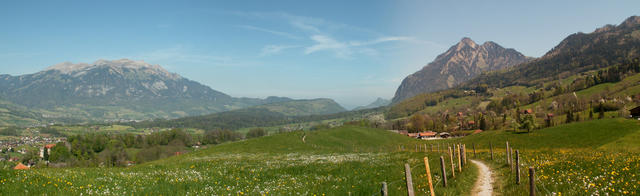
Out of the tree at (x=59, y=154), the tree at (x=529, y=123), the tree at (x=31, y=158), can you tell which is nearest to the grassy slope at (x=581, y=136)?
the tree at (x=529, y=123)

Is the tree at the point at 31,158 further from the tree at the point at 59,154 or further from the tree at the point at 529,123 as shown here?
the tree at the point at 529,123

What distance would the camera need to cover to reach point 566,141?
74.3m

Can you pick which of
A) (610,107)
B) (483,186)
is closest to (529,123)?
(610,107)

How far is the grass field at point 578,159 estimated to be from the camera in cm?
1263

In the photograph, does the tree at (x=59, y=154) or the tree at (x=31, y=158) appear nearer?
the tree at (x=59, y=154)

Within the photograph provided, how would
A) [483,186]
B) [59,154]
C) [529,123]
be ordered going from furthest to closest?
1. [59,154]
2. [529,123]
3. [483,186]

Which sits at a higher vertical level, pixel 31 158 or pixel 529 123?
pixel 529 123

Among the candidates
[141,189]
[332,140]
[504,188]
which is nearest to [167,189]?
[141,189]

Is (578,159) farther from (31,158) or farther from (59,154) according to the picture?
(31,158)

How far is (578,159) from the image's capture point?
2347 cm

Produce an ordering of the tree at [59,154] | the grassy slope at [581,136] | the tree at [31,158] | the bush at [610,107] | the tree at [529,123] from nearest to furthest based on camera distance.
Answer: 1. the grassy slope at [581,136]
2. the tree at [529,123]
3. the bush at [610,107]
4. the tree at [59,154]
5. the tree at [31,158]

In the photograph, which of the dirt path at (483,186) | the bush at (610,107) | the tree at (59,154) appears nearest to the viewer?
the dirt path at (483,186)

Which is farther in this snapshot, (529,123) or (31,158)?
(31,158)

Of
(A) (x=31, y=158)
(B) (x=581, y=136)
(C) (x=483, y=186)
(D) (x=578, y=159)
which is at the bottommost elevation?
(A) (x=31, y=158)
